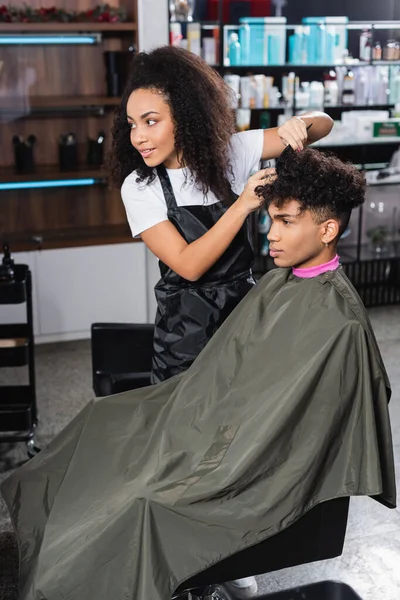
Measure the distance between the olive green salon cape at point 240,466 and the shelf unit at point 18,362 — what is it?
1.17 meters

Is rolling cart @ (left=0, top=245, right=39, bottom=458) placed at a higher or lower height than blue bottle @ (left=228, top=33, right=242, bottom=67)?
lower

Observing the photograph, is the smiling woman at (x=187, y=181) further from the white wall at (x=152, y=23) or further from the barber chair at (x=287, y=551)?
the white wall at (x=152, y=23)

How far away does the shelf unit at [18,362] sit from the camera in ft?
9.52

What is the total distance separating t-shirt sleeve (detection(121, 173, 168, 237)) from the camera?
193 cm

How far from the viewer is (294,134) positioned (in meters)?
1.83

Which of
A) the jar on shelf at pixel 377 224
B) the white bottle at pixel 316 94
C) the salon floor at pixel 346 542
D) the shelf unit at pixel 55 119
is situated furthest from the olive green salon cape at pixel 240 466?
the jar on shelf at pixel 377 224

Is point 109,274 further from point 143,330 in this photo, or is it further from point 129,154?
point 129,154

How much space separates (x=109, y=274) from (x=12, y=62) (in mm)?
1200

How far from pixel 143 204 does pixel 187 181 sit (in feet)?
0.42

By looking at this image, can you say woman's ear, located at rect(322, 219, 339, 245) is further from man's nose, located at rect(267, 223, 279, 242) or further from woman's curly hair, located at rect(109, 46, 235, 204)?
woman's curly hair, located at rect(109, 46, 235, 204)

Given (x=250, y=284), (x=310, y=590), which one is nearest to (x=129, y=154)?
(x=250, y=284)

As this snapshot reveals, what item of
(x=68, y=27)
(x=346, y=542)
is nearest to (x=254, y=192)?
(x=346, y=542)

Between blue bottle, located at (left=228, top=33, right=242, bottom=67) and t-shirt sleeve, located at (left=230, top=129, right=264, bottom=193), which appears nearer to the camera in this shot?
t-shirt sleeve, located at (left=230, top=129, right=264, bottom=193)

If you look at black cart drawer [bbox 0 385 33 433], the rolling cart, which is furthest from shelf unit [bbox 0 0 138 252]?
black cart drawer [bbox 0 385 33 433]
